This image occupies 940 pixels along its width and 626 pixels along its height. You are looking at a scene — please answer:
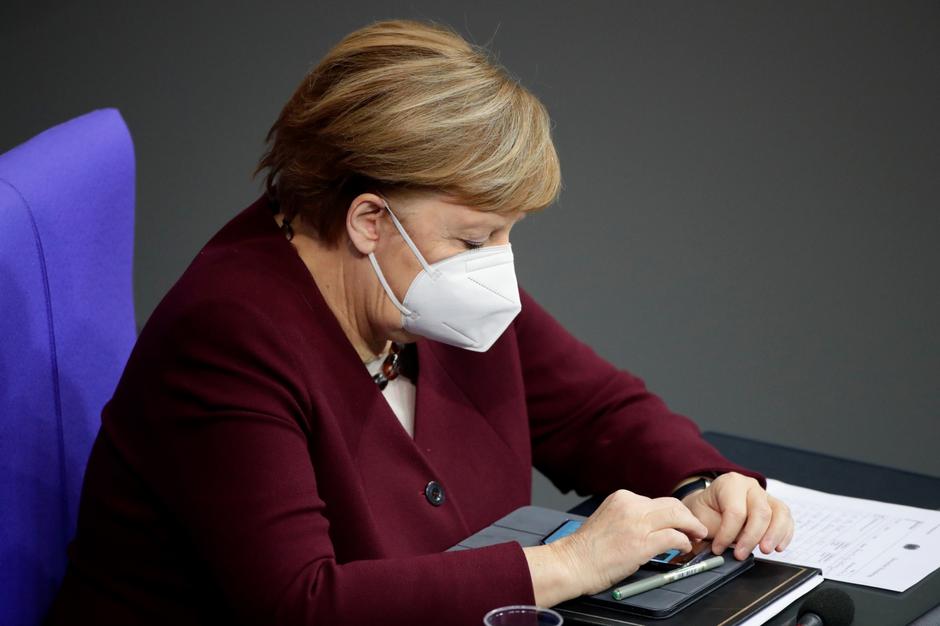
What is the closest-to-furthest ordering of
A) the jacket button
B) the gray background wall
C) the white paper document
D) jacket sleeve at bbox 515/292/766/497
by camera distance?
the white paper document
the jacket button
jacket sleeve at bbox 515/292/766/497
the gray background wall

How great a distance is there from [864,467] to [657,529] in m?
0.67

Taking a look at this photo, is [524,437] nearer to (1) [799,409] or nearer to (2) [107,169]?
(2) [107,169]

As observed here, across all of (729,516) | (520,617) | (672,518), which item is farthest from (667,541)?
(520,617)

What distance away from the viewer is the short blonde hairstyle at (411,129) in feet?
4.60

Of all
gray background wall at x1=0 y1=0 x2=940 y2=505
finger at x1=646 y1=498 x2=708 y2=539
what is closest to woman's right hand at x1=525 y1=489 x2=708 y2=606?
finger at x1=646 y1=498 x2=708 y2=539

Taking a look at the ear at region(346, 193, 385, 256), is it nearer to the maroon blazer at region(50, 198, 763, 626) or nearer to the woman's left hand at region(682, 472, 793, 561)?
the maroon blazer at region(50, 198, 763, 626)

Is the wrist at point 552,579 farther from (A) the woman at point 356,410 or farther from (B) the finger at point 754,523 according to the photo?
(B) the finger at point 754,523


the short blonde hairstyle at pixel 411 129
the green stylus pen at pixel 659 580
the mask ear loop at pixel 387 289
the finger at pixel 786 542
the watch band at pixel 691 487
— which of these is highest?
the short blonde hairstyle at pixel 411 129

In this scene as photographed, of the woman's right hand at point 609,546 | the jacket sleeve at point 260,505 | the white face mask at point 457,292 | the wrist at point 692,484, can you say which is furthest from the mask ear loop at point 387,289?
the wrist at point 692,484

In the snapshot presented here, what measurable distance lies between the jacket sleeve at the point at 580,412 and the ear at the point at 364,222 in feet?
1.40

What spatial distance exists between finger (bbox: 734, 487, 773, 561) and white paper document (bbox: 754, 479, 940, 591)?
6 centimetres

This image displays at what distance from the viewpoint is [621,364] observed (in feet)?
9.77

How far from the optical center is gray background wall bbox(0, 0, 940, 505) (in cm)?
264

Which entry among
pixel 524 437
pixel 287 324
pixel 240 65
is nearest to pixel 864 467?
pixel 524 437
